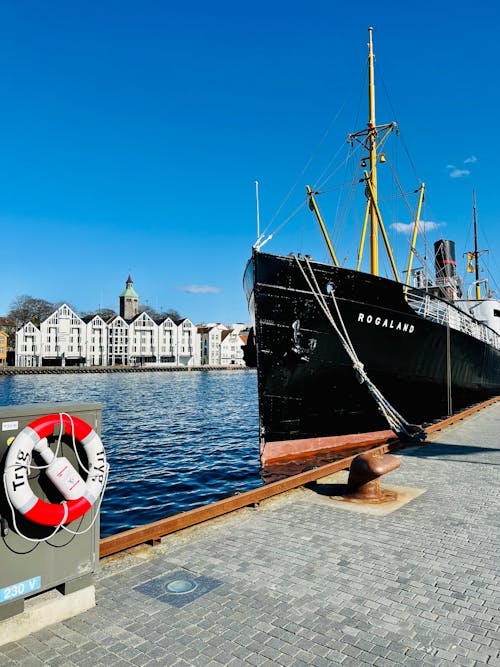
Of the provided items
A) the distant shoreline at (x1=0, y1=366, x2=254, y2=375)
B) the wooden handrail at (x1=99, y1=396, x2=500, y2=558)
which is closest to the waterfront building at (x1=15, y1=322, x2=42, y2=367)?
the distant shoreline at (x1=0, y1=366, x2=254, y2=375)

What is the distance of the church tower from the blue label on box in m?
124

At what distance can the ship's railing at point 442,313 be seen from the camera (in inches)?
592

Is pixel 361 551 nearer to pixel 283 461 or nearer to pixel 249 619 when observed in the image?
pixel 249 619

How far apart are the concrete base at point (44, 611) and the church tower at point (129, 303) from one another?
12337 cm

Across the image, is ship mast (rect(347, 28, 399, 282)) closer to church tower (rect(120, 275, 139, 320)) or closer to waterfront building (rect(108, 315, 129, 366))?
waterfront building (rect(108, 315, 129, 366))

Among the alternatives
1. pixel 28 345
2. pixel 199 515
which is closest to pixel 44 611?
pixel 199 515

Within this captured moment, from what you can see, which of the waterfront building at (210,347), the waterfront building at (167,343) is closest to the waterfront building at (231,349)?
the waterfront building at (210,347)

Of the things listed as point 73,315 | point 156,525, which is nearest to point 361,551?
point 156,525

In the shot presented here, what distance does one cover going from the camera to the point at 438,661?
10.6 ft

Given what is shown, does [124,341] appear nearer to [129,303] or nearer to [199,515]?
[129,303]

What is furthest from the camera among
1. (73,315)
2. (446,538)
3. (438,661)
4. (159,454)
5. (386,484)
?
(73,315)

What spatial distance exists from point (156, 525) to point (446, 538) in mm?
3339

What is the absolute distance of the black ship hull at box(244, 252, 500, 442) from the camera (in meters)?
12.2

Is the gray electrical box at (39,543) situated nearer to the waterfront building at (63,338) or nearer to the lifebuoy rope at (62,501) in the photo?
the lifebuoy rope at (62,501)
